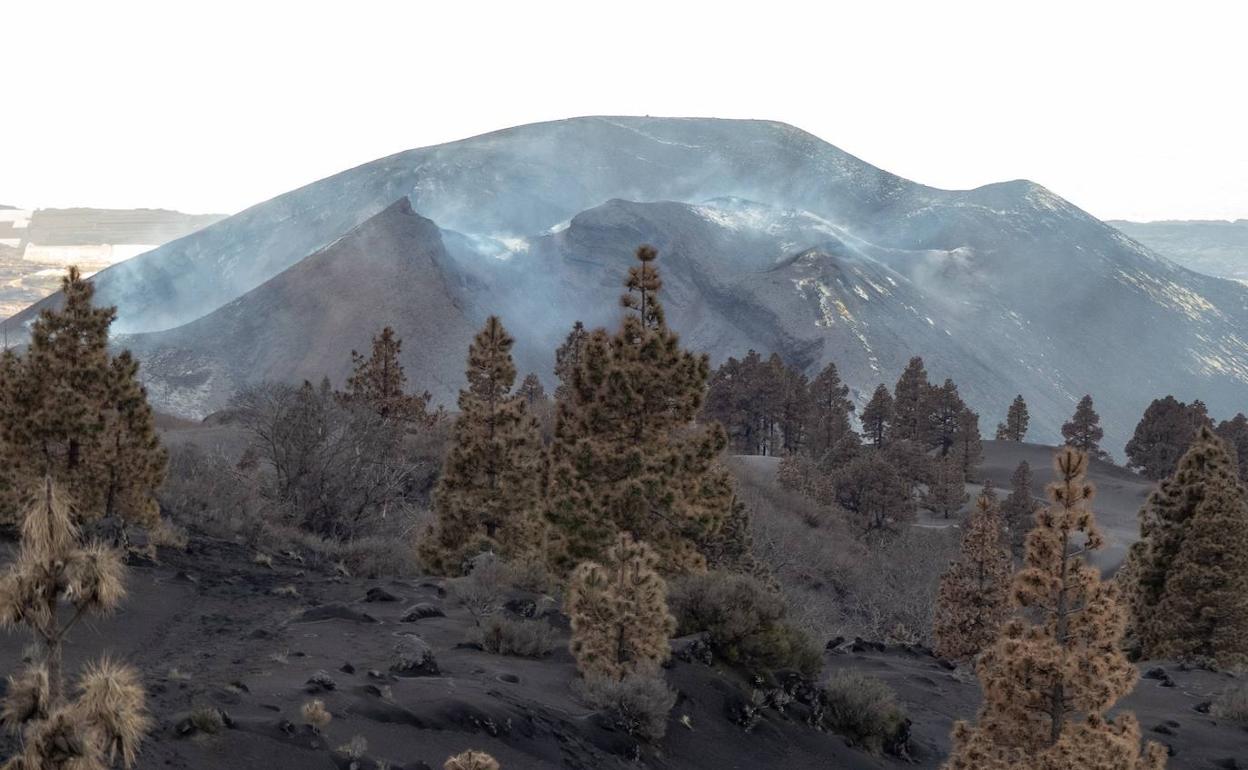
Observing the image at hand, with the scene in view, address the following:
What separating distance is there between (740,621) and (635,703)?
188 inches

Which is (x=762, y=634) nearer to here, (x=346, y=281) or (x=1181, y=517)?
(x=1181, y=517)

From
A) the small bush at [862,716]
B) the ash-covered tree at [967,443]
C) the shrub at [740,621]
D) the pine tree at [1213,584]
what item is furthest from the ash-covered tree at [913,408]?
the shrub at [740,621]

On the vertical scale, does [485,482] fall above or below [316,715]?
below

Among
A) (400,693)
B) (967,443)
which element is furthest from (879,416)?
(400,693)

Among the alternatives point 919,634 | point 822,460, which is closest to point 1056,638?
point 919,634

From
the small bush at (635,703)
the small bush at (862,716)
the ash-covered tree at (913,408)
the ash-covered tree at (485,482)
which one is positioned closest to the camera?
the small bush at (635,703)

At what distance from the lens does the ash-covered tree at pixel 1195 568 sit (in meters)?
30.6

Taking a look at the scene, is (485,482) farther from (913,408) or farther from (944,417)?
(913,408)

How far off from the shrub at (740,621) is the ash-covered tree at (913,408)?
66.0 metres

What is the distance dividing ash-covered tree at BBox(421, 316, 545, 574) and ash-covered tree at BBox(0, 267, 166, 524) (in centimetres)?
804

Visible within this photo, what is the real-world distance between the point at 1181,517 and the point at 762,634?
16836mm

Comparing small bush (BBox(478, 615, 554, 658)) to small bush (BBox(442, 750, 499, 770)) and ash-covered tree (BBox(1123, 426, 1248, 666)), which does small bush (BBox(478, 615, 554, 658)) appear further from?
ash-covered tree (BBox(1123, 426, 1248, 666))

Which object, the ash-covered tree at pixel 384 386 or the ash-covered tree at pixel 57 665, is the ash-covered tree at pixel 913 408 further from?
the ash-covered tree at pixel 57 665

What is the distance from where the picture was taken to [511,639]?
779 inches
